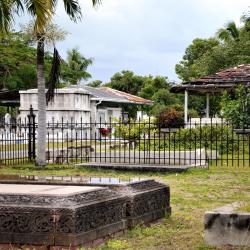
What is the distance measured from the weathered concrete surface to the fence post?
12.6 metres

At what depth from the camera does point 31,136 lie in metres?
20.1

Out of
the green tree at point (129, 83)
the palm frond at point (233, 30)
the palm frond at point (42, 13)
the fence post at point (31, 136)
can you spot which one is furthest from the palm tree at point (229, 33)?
the palm frond at point (42, 13)

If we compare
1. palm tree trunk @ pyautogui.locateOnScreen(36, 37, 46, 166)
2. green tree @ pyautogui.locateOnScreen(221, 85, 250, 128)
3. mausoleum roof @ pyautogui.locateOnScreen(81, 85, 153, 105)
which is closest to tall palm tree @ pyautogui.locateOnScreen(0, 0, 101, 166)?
palm tree trunk @ pyautogui.locateOnScreen(36, 37, 46, 166)

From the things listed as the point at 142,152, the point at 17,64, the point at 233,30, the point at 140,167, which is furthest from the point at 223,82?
the point at 233,30

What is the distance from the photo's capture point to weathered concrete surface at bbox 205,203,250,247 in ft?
21.2

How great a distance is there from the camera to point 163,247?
21.8ft

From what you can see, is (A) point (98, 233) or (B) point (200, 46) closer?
(A) point (98, 233)

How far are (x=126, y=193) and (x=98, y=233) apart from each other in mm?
842

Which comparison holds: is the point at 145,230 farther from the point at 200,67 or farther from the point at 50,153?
the point at 200,67

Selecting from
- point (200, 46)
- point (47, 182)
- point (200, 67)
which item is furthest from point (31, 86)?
point (47, 182)

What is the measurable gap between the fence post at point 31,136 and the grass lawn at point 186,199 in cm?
165

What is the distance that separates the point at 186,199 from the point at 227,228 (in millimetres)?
4259

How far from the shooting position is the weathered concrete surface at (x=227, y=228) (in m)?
6.46

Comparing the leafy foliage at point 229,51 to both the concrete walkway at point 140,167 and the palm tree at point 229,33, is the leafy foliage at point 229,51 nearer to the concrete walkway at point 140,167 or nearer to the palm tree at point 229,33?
the palm tree at point 229,33
